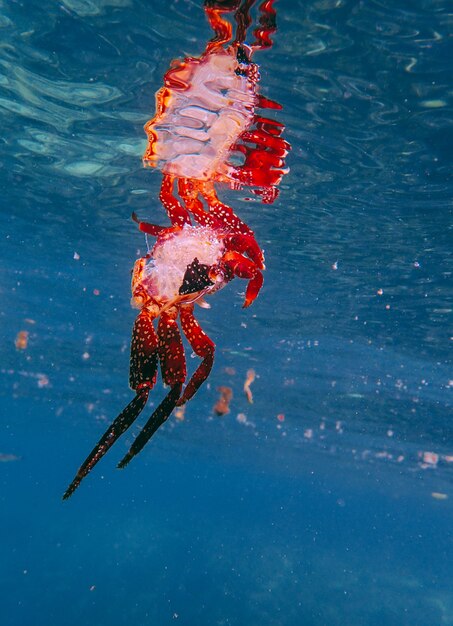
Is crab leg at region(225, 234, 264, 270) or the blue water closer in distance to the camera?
crab leg at region(225, 234, 264, 270)

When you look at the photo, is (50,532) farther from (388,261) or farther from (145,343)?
(145,343)

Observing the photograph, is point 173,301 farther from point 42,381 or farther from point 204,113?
point 42,381

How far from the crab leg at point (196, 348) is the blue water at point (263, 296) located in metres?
5.39

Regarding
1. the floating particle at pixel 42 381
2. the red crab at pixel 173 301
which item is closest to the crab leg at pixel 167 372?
the red crab at pixel 173 301

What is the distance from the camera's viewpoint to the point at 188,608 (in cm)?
3191

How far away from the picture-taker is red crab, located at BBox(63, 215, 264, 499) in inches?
112

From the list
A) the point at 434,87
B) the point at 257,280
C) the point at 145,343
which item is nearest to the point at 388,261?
the point at 434,87

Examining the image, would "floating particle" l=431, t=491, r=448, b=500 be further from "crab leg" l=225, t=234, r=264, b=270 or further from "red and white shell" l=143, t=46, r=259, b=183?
"crab leg" l=225, t=234, r=264, b=270

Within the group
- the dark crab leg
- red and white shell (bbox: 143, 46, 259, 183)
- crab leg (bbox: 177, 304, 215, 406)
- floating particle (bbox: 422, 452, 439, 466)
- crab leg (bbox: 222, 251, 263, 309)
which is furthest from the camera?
floating particle (bbox: 422, 452, 439, 466)

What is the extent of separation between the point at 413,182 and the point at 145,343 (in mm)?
9196

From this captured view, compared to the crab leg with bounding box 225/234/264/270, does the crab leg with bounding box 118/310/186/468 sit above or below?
below

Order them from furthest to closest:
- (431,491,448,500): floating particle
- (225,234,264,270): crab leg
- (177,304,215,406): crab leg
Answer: (431,491,448,500): floating particle
(225,234,264,270): crab leg
(177,304,215,406): crab leg

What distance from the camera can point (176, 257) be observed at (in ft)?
12.0

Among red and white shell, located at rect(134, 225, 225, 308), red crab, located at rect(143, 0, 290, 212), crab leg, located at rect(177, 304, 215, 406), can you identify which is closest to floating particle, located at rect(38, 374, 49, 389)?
red crab, located at rect(143, 0, 290, 212)
